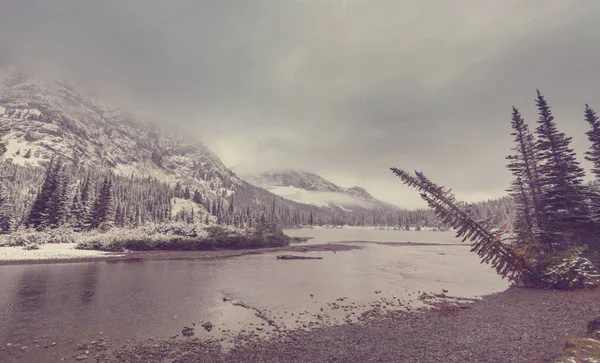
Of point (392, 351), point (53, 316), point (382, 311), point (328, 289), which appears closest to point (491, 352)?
point (392, 351)

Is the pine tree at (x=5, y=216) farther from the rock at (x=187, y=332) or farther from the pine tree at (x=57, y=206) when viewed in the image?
the rock at (x=187, y=332)

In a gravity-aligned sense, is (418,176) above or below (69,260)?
above

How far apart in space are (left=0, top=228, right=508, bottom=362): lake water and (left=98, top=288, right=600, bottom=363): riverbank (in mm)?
2577

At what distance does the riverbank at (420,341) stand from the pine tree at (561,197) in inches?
661

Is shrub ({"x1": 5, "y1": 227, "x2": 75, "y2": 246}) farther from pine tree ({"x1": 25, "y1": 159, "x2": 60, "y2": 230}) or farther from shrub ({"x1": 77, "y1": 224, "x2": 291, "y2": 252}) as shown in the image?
pine tree ({"x1": 25, "y1": 159, "x2": 60, "y2": 230})

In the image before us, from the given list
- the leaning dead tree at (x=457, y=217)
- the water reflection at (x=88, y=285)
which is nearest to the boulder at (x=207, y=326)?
the water reflection at (x=88, y=285)

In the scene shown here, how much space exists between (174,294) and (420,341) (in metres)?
22.5

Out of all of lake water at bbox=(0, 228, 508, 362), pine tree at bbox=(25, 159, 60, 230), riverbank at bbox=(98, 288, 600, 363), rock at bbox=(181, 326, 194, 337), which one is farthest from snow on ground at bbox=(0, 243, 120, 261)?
riverbank at bbox=(98, 288, 600, 363)

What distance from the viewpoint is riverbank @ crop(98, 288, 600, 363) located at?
44.5 ft

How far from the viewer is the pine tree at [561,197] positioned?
3284cm

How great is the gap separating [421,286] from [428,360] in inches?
830

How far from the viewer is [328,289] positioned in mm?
30672

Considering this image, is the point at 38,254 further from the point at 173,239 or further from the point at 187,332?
the point at 187,332

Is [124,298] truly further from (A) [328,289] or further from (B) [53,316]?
(A) [328,289]
